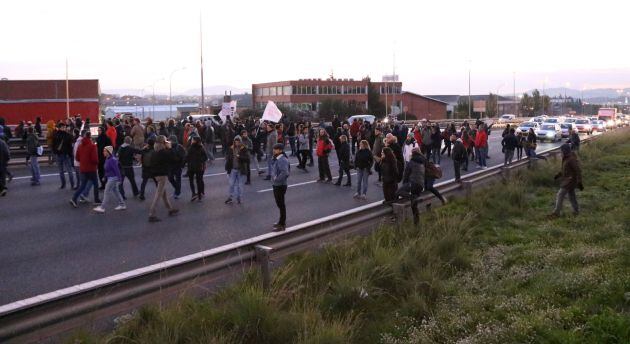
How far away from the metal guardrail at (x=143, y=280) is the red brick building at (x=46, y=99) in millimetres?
51447

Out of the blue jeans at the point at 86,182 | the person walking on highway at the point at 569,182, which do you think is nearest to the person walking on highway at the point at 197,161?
the blue jeans at the point at 86,182

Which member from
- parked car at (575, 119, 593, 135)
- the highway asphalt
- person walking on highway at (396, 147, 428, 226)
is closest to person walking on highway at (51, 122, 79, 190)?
the highway asphalt

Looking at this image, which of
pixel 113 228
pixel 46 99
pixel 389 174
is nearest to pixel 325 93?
pixel 46 99

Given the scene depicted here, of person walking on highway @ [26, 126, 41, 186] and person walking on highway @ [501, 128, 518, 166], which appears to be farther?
person walking on highway @ [501, 128, 518, 166]

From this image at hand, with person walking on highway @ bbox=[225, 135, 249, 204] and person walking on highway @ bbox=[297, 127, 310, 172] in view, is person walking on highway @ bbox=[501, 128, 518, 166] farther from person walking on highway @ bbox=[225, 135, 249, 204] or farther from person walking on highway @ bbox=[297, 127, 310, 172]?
person walking on highway @ bbox=[225, 135, 249, 204]

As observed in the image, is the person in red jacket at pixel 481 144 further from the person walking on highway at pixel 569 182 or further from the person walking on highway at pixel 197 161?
the person walking on highway at pixel 197 161

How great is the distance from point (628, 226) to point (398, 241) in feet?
14.2

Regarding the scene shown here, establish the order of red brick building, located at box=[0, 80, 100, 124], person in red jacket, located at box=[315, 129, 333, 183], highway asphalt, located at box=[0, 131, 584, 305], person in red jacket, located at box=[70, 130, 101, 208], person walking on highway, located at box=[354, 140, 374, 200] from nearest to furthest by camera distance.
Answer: highway asphalt, located at box=[0, 131, 584, 305] → person in red jacket, located at box=[70, 130, 101, 208] → person walking on highway, located at box=[354, 140, 374, 200] → person in red jacket, located at box=[315, 129, 333, 183] → red brick building, located at box=[0, 80, 100, 124]

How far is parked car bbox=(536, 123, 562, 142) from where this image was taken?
41812 mm

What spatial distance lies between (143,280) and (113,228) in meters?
7.08

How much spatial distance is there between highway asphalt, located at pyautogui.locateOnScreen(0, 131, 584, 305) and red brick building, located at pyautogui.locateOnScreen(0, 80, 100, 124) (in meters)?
39.7

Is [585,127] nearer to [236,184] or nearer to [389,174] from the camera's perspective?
[236,184]

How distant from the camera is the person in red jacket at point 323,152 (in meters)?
18.3

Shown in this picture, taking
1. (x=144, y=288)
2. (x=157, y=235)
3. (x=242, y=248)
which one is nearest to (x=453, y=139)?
(x=157, y=235)
